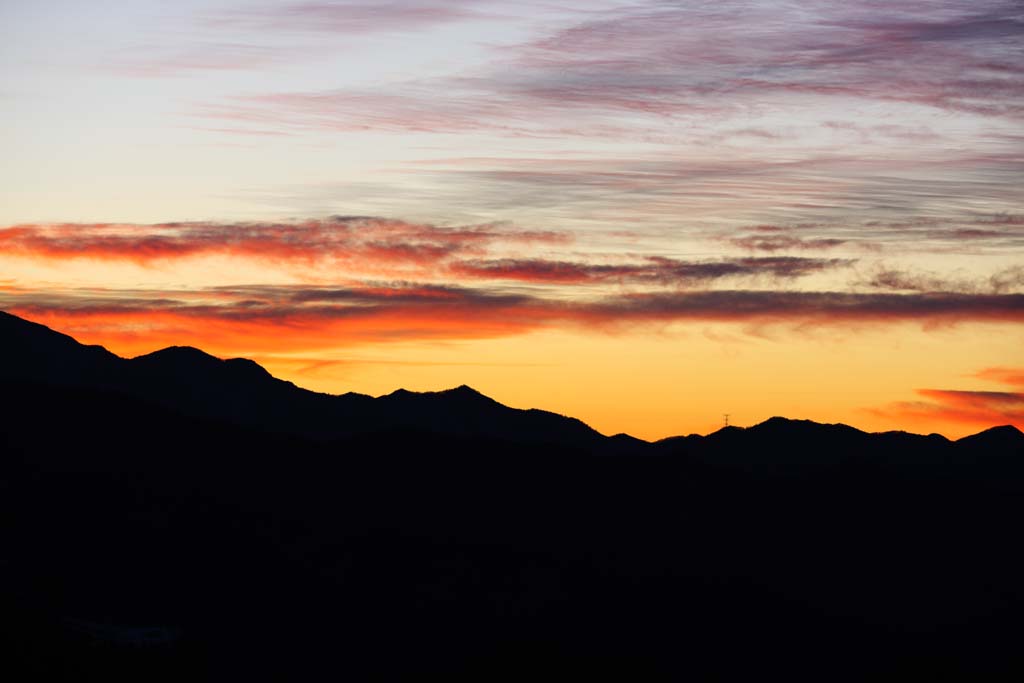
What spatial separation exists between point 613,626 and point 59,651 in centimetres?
8996

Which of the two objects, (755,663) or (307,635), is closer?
(307,635)

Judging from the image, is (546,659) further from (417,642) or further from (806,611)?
(806,611)

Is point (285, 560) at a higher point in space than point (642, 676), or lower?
higher

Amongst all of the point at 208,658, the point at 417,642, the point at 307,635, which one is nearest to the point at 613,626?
the point at 417,642

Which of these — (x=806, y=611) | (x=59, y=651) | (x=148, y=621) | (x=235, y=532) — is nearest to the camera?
(x=59, y=651)

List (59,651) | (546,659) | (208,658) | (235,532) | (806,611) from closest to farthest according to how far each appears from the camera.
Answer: (59,651)
(208,658)
(546,659)
(235,532)
(806,611)

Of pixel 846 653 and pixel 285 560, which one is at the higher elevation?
pixel 285 560

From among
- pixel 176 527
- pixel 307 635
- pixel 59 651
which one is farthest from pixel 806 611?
pixel 59 651

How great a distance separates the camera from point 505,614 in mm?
180750

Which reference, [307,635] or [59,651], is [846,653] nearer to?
[307,635]

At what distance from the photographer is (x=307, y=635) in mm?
166875

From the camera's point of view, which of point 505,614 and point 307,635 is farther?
point 505,614

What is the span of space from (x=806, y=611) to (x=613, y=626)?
33.6m

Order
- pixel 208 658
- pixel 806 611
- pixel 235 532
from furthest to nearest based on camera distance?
pixel 806 611
pixel 235 532
pixel 208 658
